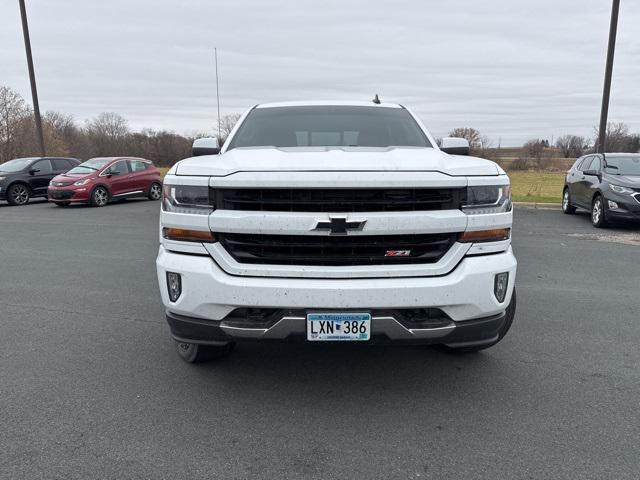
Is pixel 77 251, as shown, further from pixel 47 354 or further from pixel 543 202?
pixel 543 202

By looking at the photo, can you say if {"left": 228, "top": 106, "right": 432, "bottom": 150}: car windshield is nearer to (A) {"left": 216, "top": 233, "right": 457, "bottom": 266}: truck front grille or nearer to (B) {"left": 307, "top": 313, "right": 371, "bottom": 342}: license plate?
(A) {"left": 216, "top": 233, "right": 457, "bottom": 266}: truck front grille

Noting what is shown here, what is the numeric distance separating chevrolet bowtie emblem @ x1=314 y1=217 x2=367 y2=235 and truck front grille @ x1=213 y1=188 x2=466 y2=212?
81mm

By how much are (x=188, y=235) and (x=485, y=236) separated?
171 centimetres

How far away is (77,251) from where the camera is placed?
8117mm

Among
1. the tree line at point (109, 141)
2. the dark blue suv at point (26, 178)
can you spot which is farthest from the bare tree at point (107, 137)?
the dark blue suv at point (26, 178)

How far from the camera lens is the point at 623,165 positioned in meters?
10.9

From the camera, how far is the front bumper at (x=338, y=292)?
2.67 m

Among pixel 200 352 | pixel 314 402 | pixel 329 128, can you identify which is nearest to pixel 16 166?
pixel 329 128

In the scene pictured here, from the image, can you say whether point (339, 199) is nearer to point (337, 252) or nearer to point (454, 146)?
point (337, 252)

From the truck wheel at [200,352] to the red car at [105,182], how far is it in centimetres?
1326

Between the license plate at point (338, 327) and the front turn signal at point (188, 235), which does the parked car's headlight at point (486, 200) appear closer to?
the license plate at point (338, 327)

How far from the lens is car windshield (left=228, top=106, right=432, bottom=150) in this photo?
14.3 feet

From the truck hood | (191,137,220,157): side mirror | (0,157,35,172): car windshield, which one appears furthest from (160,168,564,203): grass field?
the truck hood

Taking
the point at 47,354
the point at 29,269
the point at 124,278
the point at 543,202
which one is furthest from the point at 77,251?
the point at 543,202
